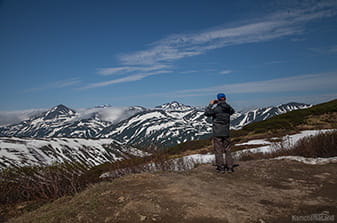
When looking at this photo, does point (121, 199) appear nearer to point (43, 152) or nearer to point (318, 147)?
point (318, 147)

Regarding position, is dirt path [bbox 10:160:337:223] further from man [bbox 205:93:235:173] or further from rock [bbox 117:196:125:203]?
man [bbox 205:93:235:173]

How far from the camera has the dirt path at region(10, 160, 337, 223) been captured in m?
5.07

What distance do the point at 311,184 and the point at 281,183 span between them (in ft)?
2.70

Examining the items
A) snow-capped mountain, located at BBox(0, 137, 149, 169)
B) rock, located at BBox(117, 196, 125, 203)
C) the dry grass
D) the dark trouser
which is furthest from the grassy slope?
snow-capped mountain, located at BBox(0, 137, 149, 169)

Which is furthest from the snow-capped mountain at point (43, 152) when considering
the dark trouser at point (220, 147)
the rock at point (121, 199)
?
the rock at point (121, 199)

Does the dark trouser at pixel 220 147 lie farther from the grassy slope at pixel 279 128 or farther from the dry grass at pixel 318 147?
the grassy slope at pixel 279 128

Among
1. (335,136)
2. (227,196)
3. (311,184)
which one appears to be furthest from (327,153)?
(227,196)

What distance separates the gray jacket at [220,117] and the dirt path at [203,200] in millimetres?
1767

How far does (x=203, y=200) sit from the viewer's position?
5.65m

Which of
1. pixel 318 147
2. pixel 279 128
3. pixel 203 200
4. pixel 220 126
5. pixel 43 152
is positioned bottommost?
pixel 43 152

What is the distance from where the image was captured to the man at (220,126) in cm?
936

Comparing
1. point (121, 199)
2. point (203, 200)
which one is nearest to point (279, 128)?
point (203, 200)

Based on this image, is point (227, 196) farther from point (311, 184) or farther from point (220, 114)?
point (220, 114)

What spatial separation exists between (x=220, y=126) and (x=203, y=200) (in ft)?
13.8
